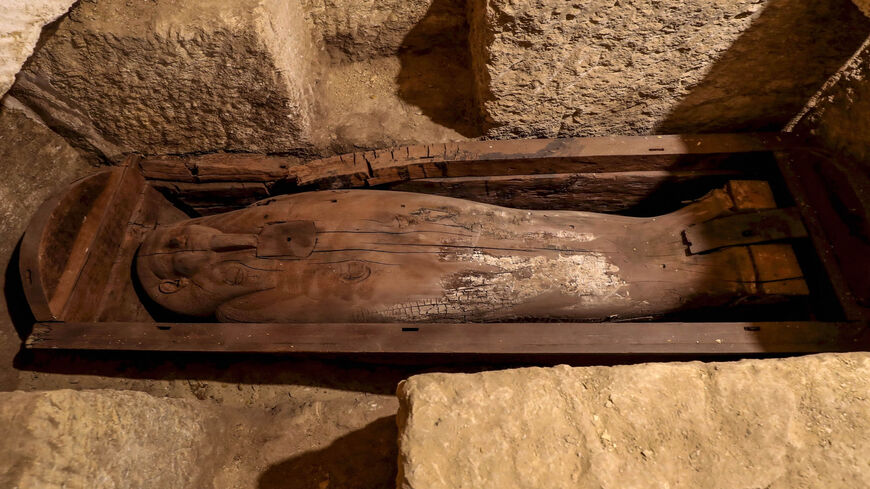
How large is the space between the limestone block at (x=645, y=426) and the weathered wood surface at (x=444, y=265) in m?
0.77

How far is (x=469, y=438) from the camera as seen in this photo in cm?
134

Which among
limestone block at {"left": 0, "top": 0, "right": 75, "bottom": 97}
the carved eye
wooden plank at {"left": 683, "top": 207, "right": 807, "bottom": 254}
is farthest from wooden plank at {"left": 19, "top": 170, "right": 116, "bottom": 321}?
wooden plank at {"left": 683, "top": 207, "right": 807, "bottom": 254}

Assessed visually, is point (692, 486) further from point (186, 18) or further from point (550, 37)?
point (186, 18)

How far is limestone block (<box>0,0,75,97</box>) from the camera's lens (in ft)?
5.90

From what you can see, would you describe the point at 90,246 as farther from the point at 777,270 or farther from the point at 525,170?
the point at 777,270

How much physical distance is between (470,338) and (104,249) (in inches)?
80.0

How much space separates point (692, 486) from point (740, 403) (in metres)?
0.30

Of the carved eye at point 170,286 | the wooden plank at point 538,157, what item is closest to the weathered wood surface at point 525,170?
the wooden plank at point 538,157

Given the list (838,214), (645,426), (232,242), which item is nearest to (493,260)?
(645,426)

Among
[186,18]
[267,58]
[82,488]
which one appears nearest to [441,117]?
[267,58]

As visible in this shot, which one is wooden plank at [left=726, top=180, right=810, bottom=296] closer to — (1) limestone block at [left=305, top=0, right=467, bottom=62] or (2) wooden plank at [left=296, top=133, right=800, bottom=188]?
Result: (2) wooden plank at [left=296, top=133, right=800, bottom=188]

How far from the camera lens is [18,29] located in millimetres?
1834

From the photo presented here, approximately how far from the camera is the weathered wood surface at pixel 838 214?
2.00 m

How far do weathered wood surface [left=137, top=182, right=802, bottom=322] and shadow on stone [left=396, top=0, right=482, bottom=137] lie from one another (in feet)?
2.38
